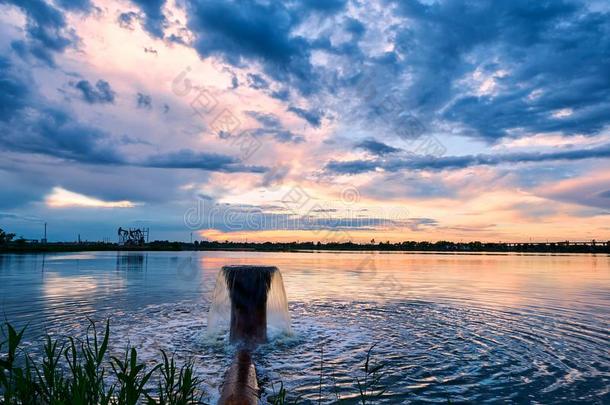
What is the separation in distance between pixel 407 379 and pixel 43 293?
2175cm

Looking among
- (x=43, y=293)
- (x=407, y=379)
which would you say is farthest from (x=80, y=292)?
(x=407, y=379)

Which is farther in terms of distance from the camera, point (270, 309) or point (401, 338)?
point (270, 309)

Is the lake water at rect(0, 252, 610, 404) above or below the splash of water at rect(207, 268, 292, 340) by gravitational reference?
below

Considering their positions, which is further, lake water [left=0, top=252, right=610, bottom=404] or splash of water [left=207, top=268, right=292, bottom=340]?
splash of water [left=207, top=268, right=292, bottom=340]

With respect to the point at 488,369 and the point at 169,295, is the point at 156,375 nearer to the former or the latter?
the point at 488,369

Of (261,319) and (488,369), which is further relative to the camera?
(261,319)

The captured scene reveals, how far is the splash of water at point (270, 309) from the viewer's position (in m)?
13.6

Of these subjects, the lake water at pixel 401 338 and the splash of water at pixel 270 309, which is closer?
the lake water at pixel 401 338

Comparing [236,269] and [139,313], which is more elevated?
[236,269]

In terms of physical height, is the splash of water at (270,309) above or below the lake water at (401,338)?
above

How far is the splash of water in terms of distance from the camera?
13562 millimetres

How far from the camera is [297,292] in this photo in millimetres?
25453

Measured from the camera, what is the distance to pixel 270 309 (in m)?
14.3

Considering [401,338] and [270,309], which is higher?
[270,309]
